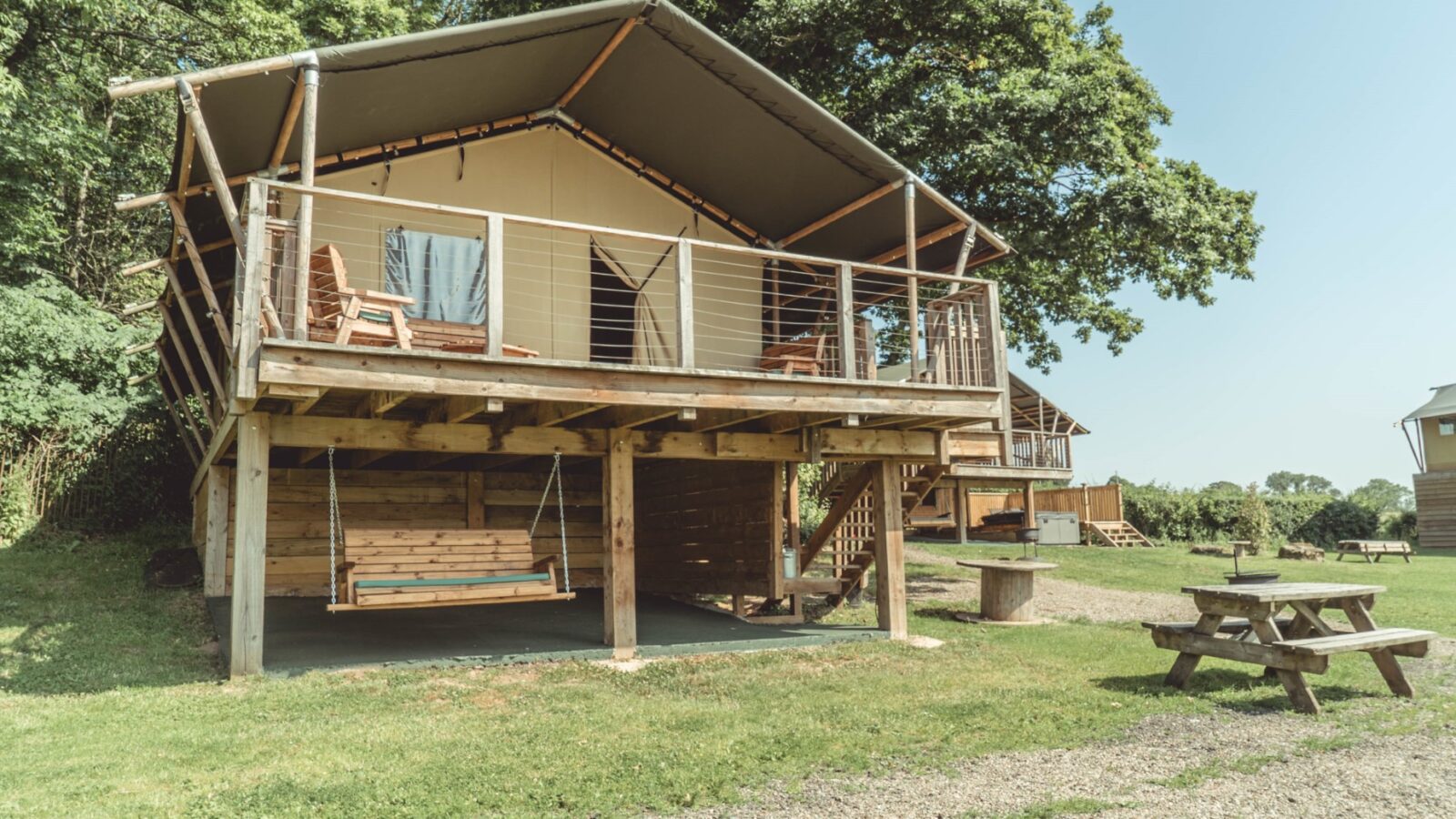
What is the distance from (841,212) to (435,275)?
15.9ft

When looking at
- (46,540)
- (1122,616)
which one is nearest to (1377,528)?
(1122,616)

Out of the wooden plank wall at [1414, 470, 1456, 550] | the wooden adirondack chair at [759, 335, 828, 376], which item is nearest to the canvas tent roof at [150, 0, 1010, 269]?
the wooden adirondack chair at [759, 335, 828, 376]

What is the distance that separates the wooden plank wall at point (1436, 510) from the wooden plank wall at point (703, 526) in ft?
91.6

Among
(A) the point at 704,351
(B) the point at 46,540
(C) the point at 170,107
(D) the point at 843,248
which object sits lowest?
(B) the point at 46,540

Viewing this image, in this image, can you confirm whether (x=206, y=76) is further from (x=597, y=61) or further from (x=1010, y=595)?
(x=1010, y=595)

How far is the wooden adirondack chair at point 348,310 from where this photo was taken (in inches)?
299

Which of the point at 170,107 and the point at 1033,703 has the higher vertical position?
the point at 170,107

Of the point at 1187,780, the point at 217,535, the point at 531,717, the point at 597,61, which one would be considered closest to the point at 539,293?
the point at 597,61

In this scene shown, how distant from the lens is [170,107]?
22.2 m

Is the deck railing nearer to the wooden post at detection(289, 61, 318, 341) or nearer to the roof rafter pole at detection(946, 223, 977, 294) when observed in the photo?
the wooden post at detection(289, 61, 318, 341)

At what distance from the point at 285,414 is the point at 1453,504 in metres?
34.7

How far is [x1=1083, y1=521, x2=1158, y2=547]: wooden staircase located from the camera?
27.6m

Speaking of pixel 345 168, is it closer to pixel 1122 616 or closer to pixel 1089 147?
pixel 1089 147

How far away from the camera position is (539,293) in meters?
11.0
